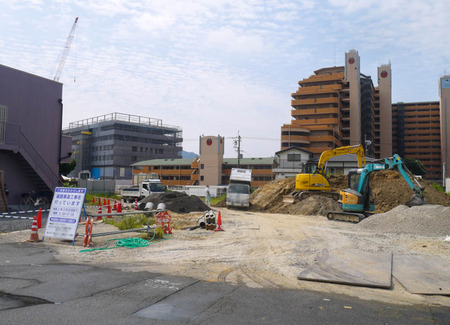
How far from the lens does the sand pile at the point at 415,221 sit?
1775 cm

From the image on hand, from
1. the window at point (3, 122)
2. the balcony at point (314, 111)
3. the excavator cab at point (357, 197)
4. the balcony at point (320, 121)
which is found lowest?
the excavator cab at point (357, 197)

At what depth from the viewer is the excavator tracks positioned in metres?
22.6

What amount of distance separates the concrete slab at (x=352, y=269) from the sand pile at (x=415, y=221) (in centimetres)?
736

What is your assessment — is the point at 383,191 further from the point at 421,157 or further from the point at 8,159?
the point at 421,157

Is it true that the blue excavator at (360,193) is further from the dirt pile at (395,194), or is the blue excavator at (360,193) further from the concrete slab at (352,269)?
the concrete slab at (352,269)

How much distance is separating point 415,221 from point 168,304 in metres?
16.1

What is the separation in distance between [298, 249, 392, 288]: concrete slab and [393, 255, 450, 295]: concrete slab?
0.29 meters

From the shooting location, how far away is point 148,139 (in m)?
117

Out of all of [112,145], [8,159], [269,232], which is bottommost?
[269,232]

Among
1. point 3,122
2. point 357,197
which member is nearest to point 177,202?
point 357,197

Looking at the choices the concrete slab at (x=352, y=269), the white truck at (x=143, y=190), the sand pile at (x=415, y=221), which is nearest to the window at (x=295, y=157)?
the white truck at (x=143, y=190)

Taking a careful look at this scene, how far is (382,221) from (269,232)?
21.4 feet

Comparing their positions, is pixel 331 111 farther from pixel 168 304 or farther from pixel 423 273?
pixel 168 304

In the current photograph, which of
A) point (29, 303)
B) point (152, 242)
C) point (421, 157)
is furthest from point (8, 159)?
point (421, 157)
